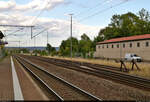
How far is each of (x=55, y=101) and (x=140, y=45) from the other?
40.3 m

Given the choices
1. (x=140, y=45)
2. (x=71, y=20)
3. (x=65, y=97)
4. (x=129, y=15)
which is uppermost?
(x=129, y=15)

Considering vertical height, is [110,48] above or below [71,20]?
below

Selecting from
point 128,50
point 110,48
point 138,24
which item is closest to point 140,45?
point 128,50

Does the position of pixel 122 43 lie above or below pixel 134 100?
above

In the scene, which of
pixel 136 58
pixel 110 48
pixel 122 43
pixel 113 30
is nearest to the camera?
pixel 136 58

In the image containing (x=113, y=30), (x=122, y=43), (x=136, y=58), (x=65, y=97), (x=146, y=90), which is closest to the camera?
(x=65, y=97)

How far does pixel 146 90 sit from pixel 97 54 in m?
57.2

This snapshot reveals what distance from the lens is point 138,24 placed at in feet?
248

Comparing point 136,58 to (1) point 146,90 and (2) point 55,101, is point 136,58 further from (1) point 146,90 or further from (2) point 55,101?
(2) point 55,101

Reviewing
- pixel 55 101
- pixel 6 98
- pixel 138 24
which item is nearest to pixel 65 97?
pixel 55 101

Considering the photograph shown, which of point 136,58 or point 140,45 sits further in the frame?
point 140,45

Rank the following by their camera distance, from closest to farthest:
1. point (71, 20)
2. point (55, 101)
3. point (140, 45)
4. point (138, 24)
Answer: point (55, 101), point (140, 45), point (71, 20), point (138, 24)

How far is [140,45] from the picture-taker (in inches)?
1793

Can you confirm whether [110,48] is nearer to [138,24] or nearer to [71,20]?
[71,20]
